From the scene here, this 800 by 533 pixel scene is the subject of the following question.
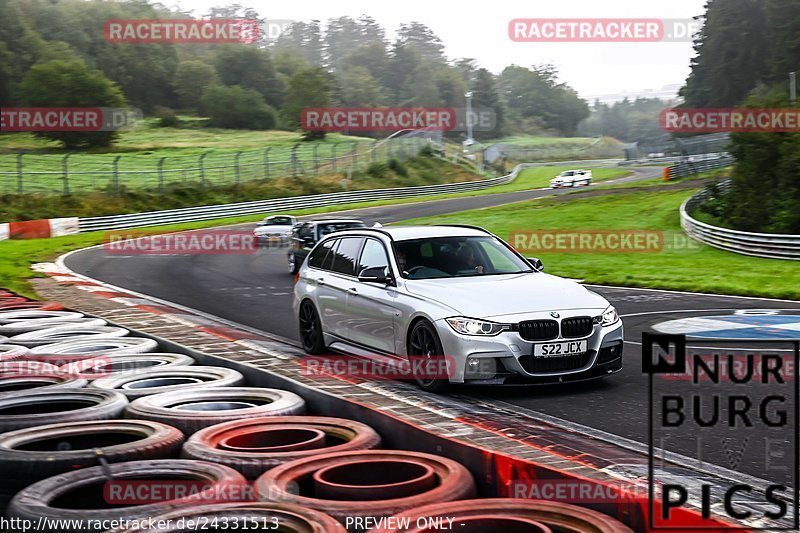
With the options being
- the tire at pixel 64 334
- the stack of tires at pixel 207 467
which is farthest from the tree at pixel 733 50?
the stack of tires at pixel 207 467

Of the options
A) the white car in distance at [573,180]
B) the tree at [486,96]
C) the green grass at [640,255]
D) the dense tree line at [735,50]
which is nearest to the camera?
the green grass at [640,255]

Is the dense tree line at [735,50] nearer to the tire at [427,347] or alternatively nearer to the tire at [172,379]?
the tire at [427,347]

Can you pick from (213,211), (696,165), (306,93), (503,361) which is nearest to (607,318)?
(503,361)

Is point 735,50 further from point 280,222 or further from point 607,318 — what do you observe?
point 607,318

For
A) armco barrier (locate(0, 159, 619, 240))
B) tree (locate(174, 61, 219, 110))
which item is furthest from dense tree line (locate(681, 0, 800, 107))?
tree (locate(174, 61, 219, 110))

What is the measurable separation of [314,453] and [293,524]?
1.32 metres

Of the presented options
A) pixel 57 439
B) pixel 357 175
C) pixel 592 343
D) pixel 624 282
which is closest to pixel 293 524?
pixel 57 439

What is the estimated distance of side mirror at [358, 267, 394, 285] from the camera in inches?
408

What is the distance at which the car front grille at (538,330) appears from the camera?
913 centimetres

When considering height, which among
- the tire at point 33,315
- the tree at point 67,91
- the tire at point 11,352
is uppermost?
the tree at point 67,91

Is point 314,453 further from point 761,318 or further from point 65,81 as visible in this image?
point 65,81

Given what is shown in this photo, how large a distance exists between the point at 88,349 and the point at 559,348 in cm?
499

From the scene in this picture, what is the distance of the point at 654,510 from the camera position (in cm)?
437

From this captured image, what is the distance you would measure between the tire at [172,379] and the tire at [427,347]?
1.72 meters
